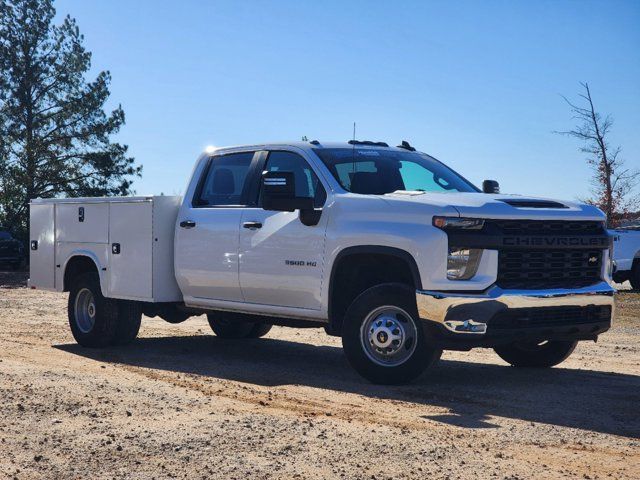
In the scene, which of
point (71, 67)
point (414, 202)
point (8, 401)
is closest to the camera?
point (8, 401)

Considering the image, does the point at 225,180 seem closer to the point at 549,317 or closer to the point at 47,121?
the point at 549,317

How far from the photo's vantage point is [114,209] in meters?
10.8

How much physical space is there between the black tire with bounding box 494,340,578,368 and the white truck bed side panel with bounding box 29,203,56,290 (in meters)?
5.61

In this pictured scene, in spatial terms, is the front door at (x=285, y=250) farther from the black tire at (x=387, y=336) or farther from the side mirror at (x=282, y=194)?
the black tire at (x=387, y=336)

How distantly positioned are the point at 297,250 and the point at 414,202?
1.37 metres

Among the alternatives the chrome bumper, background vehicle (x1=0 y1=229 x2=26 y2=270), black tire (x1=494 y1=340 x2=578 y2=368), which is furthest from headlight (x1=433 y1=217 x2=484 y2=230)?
background vehicle (x1=0 y1=229 x2=26 y2=270)

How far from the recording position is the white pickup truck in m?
7.70

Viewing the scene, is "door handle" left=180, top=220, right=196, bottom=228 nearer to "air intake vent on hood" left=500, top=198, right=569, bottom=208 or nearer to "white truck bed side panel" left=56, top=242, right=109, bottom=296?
"white truck bed side panel" left=56, top=242, right=109, bottom=296

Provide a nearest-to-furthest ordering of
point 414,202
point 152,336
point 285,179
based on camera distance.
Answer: point 414,202
point 285,179
point 152,336

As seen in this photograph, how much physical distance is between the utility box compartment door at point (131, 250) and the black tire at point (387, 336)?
113 inches

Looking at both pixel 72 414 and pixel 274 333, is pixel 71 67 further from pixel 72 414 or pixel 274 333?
pixel 72 414

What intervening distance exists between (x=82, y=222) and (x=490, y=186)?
15.8 feet

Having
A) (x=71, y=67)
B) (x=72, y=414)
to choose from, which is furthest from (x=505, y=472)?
(x=71, y=67)

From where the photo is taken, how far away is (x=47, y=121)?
1690 inches
